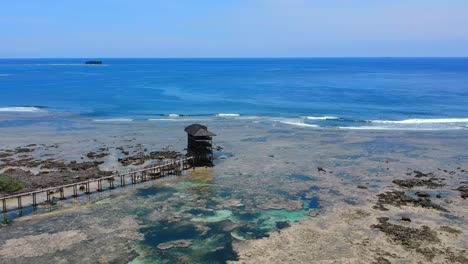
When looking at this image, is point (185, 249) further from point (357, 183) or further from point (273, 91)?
point (273, 91)

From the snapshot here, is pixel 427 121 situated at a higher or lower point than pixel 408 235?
higher

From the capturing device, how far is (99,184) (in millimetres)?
31438

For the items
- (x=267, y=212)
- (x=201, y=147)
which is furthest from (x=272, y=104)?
(x=267, y=212)

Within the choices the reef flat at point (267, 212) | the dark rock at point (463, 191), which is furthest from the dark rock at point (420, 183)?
the dark rock at point (463, 191)

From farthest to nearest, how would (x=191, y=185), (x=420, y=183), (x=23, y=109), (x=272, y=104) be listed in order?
(x=272, y=104)
(x=23, y=109)
(x=420, y=183)
(x=191, y=185)

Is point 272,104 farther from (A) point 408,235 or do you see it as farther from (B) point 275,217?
(A) point 408,235

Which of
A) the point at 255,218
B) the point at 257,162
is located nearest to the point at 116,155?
the point at 257,162

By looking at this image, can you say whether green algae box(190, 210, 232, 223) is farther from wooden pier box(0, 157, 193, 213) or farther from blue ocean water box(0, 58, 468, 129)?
blue ocean water box(0, 58, 468, 129)

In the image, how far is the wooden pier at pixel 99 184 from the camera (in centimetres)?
2756

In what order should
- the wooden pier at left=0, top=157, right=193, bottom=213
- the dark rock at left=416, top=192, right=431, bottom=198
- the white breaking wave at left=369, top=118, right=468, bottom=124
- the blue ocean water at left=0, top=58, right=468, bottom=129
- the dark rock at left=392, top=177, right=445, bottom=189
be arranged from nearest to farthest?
1. the wooden pier at left=0, top=157, right=193, bottom=213
2. the dark rock at left=416, top=192, right=431, bottom=198
3. the dark rock at left=392, top=177, right=445, bottom=189
4. the white breaking wave at left=369, top=118, right=468, bottom=124
5. the blue ocean water at left=0, top=58, right=468, bottom=129

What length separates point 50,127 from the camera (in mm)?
56250

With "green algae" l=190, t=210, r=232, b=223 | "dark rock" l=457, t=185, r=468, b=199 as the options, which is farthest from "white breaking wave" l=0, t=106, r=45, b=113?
"dark rock" l=457, t=185, r=468, b=199

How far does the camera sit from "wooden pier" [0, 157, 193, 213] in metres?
27.6

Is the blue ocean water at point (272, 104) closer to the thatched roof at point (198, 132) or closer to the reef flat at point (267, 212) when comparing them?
the reef flat at point (267, 212)
